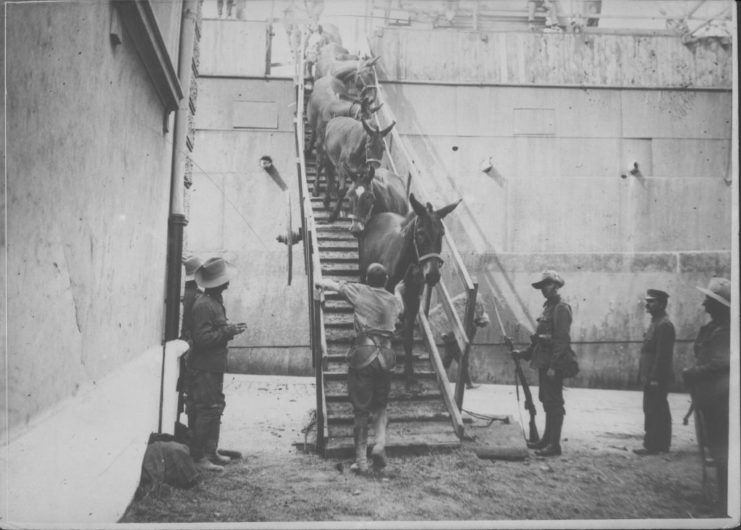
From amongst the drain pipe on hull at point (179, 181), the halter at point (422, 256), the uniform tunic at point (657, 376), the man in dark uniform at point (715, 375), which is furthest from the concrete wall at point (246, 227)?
the man in dark uniform at point (715, 375)

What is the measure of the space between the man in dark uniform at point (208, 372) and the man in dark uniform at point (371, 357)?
0.83 metres

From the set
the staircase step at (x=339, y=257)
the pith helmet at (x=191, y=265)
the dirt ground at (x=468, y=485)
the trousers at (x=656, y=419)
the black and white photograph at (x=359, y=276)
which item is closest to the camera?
the black and white photograph at (x=359, y=276)

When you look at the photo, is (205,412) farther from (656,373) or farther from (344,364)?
(656,373)

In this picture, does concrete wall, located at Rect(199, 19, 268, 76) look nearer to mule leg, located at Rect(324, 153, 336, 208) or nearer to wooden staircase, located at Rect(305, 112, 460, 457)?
mule leg, located at Rect(324, 153, 336, 208)

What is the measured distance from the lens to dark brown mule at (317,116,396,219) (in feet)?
19.1

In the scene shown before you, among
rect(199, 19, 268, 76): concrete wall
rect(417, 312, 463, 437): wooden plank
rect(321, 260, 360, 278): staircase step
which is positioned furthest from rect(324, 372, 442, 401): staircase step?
rect(199, 19, 268, 76): concrete wall

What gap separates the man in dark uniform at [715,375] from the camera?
3.26 m

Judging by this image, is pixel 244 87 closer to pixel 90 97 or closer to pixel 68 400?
pixel 90 97

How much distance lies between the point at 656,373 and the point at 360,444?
233cm

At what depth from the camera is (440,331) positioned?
7234 mm

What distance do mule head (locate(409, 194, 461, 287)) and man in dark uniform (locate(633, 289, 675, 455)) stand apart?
5.77 feet

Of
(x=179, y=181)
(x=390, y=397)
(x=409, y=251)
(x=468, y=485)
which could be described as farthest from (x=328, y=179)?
(x=468, y=485)

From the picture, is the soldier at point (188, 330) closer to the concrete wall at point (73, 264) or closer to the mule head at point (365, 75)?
the concrete wall at point (73, 264)

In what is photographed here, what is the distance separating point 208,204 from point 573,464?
4.08 m
